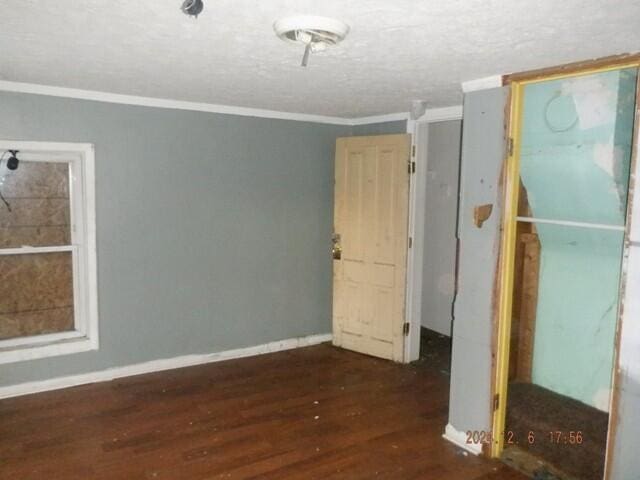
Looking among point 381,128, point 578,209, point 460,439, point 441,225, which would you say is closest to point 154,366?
point 460,439

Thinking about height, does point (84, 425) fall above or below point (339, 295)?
below

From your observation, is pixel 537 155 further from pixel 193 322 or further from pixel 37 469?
pixel 37 469

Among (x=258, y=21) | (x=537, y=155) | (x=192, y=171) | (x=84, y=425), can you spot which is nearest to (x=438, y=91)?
(x=537, y=155)

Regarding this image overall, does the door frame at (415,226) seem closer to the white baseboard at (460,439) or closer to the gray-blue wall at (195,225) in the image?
the gray-blue wall at (195,225)

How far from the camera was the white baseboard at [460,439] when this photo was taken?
9.34 feet

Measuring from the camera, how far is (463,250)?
2.88 m

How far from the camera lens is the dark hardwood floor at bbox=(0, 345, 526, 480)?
2.65 meters

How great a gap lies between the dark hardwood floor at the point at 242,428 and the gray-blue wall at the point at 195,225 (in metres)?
0.40

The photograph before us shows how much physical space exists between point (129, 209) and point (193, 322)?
1.10 meters

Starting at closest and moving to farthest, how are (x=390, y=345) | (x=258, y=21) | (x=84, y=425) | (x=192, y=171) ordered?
(x=258, y=21)
(x=84, y=425)
(x=192, y=171)
(x=390, y=345)

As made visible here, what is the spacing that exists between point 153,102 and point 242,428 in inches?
98.5

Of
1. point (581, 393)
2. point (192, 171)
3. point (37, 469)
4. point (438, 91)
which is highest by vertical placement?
point (438, 91)

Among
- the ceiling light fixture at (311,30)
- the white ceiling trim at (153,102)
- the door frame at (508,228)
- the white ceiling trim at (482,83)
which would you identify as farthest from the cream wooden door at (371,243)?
the ceiling light fixture at (311,30)

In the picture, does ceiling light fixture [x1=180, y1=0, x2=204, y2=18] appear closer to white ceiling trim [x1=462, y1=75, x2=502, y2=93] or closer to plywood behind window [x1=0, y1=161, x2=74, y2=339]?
white ceiling trim [x1=462, y1=75, x2=502, y2=93]
